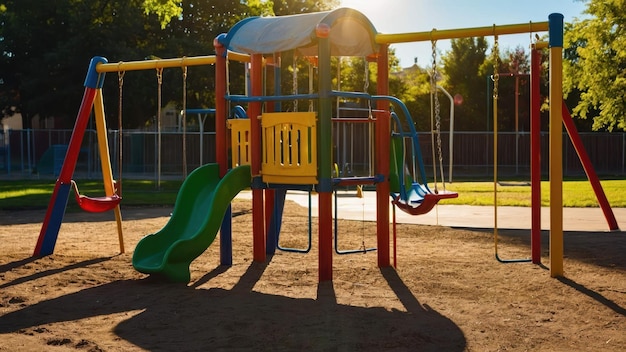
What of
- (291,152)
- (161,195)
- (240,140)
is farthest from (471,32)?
(161,195)

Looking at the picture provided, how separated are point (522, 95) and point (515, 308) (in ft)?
139

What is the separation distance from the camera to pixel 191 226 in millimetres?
8859

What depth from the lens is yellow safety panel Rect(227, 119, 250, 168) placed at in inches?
374

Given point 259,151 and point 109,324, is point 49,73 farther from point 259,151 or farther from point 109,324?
point 109,324

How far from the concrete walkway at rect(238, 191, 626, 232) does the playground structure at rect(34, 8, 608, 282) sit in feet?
12.0

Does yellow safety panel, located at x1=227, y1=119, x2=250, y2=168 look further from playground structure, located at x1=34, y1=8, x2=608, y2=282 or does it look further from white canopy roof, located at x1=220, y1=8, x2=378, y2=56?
white canopy roof, located at x1=220, y1=8, x2=378, y2=56

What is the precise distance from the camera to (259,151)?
29.9 ft

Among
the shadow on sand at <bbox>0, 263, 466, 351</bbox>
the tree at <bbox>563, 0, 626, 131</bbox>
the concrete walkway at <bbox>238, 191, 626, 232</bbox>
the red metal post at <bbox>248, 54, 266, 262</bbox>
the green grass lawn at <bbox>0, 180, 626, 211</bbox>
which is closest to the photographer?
the shadow on sand at <bbox>0, 263, 466, 351</bbox>

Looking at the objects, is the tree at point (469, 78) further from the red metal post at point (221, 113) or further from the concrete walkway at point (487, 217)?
the red metal post at point (221, 113)

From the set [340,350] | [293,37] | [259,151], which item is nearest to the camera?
[340,350]

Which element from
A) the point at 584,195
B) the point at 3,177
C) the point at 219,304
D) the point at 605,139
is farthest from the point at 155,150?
the point at 219,304

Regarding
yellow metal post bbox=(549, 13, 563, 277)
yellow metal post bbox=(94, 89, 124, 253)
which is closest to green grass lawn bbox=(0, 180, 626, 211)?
yellow metal post bbox=(94, 89, 124, 253)

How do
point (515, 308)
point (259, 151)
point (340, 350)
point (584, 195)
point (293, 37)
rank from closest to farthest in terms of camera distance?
point (340, 350) < point (515, 308) < point (293, 37) < point (259, 151) < point (584, 195)

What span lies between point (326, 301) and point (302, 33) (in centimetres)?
281
